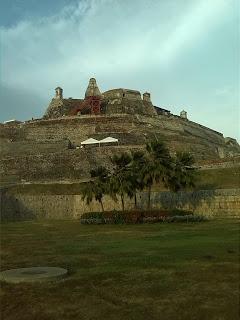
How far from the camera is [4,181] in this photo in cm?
4731

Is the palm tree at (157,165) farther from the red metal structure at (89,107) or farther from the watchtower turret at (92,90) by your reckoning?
the watchtower turret at (92,90)

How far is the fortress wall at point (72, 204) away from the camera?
35.1 meters

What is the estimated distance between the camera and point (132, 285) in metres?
10.0

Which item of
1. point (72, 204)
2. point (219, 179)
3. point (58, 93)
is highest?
point (58, 93)

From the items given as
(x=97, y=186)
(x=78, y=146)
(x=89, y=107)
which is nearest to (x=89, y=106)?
(x=89, y=107)

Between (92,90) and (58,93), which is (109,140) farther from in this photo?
(58,93)

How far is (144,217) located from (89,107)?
4501 centimetres

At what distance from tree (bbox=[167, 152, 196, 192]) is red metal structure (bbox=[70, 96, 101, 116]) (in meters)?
39.5

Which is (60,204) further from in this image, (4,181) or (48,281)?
(48,281)

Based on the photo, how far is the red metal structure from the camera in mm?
73188

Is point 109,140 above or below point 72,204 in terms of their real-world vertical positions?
above

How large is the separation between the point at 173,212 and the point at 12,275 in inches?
813

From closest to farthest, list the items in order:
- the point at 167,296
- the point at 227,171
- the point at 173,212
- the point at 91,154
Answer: the point at 167,296 → the point at 173,212 → the point at 227,171 → the point at 91,154

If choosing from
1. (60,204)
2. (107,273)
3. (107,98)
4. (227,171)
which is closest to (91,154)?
(60,204)
